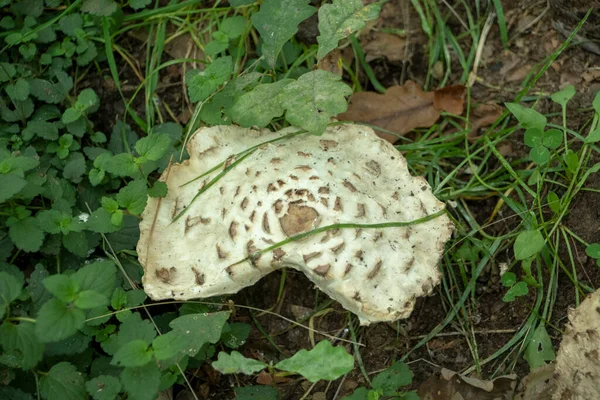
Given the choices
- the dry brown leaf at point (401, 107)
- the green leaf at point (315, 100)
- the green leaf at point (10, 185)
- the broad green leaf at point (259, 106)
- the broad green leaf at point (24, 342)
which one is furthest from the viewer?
the dry brown leaf at point (401, 107)

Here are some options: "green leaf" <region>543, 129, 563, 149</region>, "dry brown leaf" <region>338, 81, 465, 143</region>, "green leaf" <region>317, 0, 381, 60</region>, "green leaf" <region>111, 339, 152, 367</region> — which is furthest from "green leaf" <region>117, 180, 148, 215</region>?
"green leaf" <region>543, 129, 563, 149</region>

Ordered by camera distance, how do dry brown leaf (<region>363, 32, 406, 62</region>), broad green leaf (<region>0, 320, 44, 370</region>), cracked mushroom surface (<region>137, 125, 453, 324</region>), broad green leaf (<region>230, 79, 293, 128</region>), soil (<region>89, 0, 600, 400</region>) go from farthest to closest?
dry brown leaf (<region>363, 32, 406, 62</region>), soil (<region>89, 0, 600, 400</region>), broad green leaf (<region>230, 79, 293, 128</region>), cracked mushroom surface (<region>137, 125, 453, 324</region>), broad green leaf (<region>0, 320, 44, 370</region>)

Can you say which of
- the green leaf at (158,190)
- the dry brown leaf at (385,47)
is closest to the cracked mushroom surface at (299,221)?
the green leaf at (158,190)

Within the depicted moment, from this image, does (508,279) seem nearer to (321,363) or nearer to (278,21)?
(321,363)

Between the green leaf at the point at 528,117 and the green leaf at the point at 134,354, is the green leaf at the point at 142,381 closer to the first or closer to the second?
the green leaf at the point at 134,354

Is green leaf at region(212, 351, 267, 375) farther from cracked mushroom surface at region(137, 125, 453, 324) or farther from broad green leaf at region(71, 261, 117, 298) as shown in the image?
broad green leaf at region(71, 261, 117, 298)

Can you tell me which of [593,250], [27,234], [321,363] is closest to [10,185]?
[27,234]

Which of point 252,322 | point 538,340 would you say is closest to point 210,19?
point 252,322
